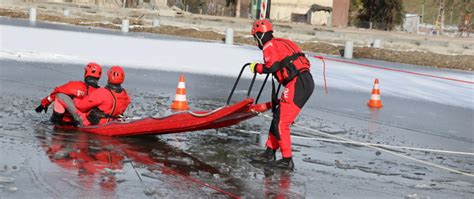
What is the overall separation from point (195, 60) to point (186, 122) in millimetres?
15748

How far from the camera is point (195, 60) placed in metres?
26.1

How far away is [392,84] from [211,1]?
221 feet

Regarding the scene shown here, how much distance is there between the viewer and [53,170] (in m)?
8.38

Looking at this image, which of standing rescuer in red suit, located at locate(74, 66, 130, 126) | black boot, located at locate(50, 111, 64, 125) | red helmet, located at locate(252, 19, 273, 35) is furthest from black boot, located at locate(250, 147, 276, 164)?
black boot, located at locate(50, 111, 64, 125)

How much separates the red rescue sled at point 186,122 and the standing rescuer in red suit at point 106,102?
196 mm

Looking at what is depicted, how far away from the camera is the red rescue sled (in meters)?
10.2

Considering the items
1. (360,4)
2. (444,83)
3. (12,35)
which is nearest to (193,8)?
(360,4)

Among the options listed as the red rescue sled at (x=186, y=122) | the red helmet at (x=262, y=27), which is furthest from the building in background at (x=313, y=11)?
the red helmet at (x=262, y=27)

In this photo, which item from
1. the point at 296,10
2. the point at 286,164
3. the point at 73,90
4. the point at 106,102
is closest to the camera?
the point at 286,164

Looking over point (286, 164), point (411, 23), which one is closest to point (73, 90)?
point (286, 164)

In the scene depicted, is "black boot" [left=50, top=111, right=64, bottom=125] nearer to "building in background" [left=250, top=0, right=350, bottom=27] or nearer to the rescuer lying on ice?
the rescuer lying on ice

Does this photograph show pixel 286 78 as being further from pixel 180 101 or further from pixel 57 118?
pixel 180 101

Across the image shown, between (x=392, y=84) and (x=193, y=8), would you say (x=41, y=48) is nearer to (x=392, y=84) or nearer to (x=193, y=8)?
(x=392, y=84)

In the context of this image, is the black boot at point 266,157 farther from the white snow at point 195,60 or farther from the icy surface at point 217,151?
the white snow at point 195,60
